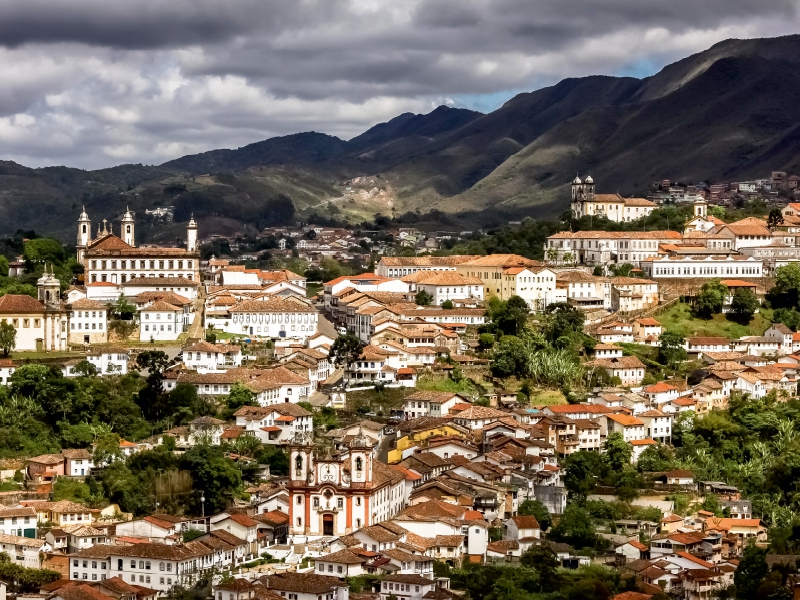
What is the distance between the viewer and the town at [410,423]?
43.0 metres

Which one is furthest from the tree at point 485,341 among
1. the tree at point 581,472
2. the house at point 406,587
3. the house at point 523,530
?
the house at point 406,587

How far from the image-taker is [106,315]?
62.0m

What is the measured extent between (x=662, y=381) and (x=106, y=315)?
75.5ft

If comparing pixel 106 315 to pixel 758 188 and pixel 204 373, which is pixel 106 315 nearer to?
pixel 204 373

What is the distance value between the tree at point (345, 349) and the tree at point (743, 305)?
20.5 metres

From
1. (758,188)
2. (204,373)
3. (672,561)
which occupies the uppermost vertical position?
(758,188)

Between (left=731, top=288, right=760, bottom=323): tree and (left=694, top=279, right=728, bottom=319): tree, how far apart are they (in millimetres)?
588

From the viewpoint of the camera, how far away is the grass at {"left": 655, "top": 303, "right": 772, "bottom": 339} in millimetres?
70625

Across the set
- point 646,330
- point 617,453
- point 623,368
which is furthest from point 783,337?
point 617,453

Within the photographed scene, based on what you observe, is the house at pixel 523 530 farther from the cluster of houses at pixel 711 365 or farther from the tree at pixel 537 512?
the cluster of houses at pixel 711 365

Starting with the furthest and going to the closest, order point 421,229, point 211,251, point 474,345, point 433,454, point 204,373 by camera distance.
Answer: point 421,229 → point 211,251 → point 474,345 → point 204,373 → point 433,454

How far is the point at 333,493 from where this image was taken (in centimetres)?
4669

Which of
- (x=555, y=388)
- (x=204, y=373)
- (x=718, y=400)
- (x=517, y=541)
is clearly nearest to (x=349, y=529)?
(x=517, y=541)

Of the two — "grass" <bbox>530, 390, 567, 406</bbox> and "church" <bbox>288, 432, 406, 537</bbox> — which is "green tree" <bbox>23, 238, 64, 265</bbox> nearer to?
"grass" <bbox>530, 390, 567, 406</bbox>
